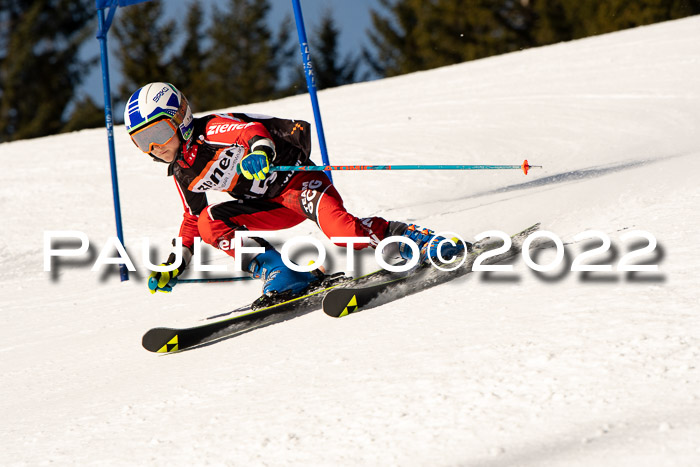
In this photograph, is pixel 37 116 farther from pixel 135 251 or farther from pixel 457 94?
pixel 135 251

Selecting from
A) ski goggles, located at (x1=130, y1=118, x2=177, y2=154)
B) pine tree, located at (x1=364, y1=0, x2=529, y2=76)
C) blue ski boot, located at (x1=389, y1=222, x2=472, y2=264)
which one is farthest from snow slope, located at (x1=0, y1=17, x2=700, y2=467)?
pine tree, located at (x1=364, y1=0, x2=529, y2=76)

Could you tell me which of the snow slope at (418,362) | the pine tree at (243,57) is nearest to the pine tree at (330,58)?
the pine tree at (243,57)

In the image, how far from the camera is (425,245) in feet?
13.0

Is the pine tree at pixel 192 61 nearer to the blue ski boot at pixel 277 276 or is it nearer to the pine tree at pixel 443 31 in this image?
the pine tree at pixel 443 31

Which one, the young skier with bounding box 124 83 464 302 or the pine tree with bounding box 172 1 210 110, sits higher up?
the pine tree with bounding box 172 1 210 110

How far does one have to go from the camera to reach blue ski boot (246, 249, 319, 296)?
4152 millimetres

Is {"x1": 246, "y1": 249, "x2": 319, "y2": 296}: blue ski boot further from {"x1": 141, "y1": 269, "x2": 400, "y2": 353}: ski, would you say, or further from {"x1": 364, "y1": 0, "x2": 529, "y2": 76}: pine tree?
{"x1": 364, "y1": 0, "x2": 529, "y2": 76}: pine tree

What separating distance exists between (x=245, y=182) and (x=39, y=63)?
29697 mm

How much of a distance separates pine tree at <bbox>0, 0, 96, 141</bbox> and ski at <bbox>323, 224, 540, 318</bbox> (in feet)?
96.8

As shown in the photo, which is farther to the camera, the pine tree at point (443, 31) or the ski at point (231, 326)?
the pine tree at point (443, 31)

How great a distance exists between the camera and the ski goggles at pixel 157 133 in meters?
3.95

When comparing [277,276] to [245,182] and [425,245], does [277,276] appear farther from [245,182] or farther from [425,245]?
[425,245]

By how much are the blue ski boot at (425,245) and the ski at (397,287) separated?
0.06 metres

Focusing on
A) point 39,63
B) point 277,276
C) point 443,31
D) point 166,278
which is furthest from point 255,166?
point 443,31
